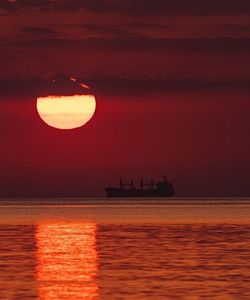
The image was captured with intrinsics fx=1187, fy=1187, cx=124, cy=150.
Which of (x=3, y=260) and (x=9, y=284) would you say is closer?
(x=9, y=284)

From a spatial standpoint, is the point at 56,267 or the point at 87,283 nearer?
the point at 87,283

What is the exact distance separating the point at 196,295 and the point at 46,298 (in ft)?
16.0

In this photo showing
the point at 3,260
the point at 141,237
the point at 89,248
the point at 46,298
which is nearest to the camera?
the point at 46,298

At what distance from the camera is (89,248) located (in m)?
63.0

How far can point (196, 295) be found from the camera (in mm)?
38562

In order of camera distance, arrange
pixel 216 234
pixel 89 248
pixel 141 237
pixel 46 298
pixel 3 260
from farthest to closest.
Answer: pixel 216 234 → pixel 141 237 → pixel 89 248 → pixel 3 260 → pixel 46 298

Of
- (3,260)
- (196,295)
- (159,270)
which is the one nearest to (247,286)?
(196,295)

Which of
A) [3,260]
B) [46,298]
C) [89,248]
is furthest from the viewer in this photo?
[89,248]

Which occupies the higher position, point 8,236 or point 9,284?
point 8,236

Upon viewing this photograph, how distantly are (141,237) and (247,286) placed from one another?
3404cm

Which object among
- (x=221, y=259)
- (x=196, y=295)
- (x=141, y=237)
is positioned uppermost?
(x=141, y=237)

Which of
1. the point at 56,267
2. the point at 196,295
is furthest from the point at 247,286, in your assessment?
the point at 56,267

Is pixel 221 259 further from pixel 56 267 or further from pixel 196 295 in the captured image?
pixel 196 295

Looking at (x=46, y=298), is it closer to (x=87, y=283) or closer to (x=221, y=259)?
(x=87, y=283)
